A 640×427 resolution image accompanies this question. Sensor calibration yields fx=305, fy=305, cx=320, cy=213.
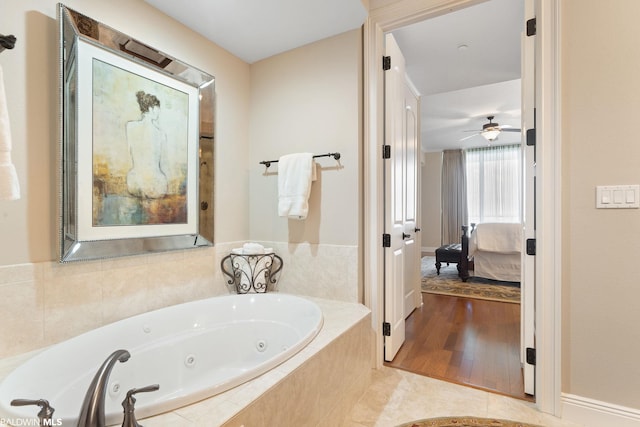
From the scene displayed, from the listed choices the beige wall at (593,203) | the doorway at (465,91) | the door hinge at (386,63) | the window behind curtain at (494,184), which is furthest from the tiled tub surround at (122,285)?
the window behind curtain at (494,184)

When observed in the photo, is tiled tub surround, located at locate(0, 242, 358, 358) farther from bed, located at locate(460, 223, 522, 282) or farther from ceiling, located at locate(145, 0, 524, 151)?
bed, located at locate(460, 223, 522, 282)

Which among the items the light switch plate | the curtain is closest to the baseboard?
the light switch plate

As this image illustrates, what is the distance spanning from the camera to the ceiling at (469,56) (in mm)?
2195

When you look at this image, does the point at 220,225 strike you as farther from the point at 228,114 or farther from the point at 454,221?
the point at 454,221

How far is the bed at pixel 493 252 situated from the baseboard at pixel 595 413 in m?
2.90

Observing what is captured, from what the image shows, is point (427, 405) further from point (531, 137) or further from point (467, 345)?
point (531, 137)

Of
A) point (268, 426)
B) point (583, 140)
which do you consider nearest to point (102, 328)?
point (268, 426)

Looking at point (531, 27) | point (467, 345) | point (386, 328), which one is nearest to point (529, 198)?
point (531, 27)

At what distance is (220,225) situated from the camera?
7.32 feet

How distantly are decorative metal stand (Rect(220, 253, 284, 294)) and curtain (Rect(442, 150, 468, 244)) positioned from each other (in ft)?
19.7

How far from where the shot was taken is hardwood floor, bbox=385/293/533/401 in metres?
1.95

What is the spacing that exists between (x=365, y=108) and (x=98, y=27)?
1515mm

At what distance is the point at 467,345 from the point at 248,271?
1815 mm

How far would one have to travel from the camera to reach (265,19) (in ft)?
6.32
